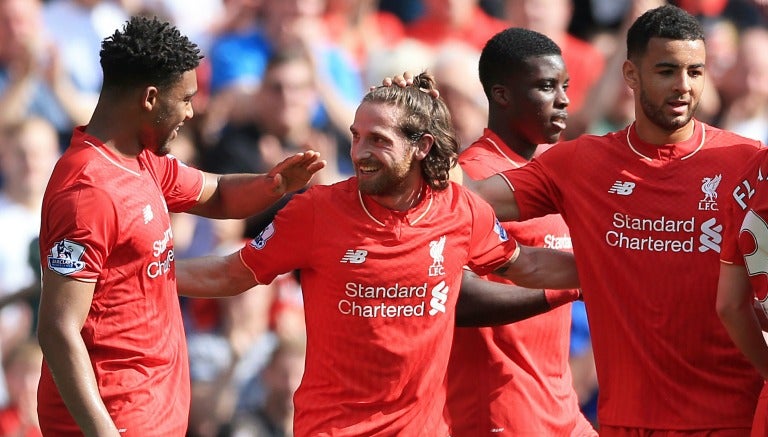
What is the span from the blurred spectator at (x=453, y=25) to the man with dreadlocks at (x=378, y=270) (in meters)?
5.25

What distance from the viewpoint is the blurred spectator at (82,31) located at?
10.7m

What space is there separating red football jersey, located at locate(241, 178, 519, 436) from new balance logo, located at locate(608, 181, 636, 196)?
2.46 feet

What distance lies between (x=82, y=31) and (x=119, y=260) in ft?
18.4

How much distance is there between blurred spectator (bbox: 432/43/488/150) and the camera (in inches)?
389

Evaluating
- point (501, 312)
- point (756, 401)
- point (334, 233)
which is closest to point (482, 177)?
point (501, 312)

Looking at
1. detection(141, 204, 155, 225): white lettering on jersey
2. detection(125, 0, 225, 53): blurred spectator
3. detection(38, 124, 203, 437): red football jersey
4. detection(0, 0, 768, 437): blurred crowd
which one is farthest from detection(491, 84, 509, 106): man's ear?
detection(125, 0, 225, 53): blurred spectator

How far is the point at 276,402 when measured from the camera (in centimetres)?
916

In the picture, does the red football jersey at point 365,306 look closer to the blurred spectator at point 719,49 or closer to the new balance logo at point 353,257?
the new balance logo at point 353,257

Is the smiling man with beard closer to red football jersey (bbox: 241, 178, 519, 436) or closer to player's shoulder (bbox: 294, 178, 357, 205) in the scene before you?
red football jersey (bbox: 241, 178, 519, 436)

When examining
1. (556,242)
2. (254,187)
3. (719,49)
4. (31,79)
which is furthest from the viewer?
(719,49)

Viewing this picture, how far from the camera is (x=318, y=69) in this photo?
10.5 metres

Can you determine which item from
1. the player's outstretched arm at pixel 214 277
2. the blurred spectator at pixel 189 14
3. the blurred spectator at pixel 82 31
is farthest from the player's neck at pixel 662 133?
the blurred spectator at pixel 82 31

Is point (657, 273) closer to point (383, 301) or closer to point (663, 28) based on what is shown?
point (663, 28)

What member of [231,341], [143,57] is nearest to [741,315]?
[143,57]
